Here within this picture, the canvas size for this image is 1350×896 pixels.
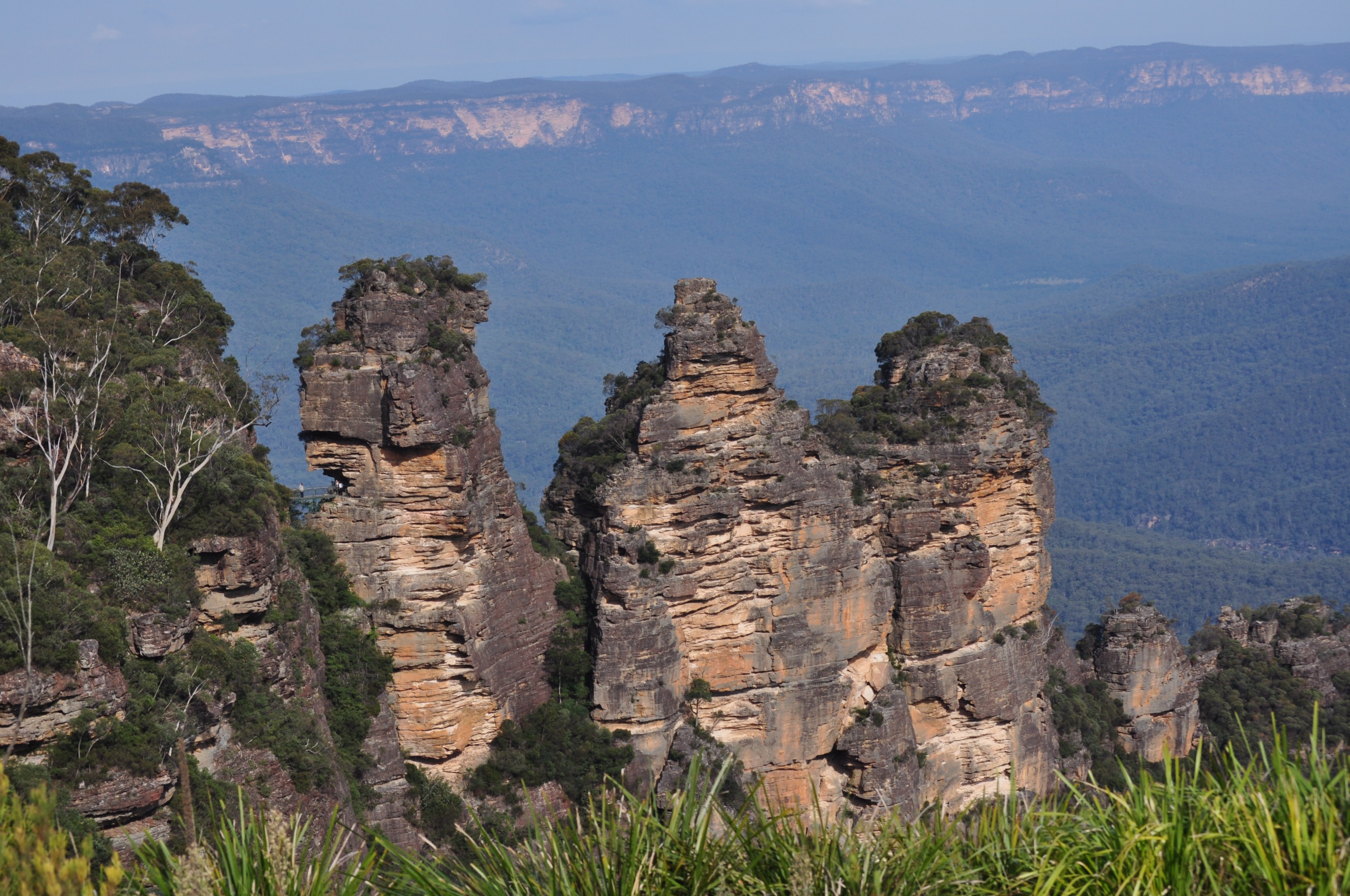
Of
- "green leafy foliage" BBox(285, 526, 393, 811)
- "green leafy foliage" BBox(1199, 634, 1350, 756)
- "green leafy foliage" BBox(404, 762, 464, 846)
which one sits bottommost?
"green leafy foliage" BBox(1199, 634, 1350, 756)

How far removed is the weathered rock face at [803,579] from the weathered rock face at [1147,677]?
11.9 metres

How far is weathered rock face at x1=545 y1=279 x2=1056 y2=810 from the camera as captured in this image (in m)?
41.9

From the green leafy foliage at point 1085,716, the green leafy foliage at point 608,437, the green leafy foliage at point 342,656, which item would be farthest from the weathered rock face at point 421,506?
the green leafy foliage at point 1085,716

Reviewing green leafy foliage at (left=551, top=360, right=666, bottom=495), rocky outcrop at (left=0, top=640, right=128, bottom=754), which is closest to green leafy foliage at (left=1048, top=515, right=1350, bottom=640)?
green leafy foliage at (left=551, top=360, right=666, bottom=495)

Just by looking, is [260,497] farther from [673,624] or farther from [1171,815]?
[1171,815]

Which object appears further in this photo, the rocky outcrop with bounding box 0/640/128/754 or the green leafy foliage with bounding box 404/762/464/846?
the green leafy foliage with bounding box 404/762/464/846

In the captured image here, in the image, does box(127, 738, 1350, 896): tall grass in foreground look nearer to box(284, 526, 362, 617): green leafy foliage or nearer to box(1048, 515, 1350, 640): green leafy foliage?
box(284, 526, 362, 617): green leafy foliage

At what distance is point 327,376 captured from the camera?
38469 mm

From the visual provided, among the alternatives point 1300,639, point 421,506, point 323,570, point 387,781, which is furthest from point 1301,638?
point 323,570

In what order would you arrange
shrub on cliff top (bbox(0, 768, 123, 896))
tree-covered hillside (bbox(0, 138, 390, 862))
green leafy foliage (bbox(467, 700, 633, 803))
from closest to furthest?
shrub on cliff top (bbox(0, 768, 123, 896)) → tree-covered hillside (bbox(0, 138, 390, 862)) → green leafy foliage (bbox(467, 700, 633, 803))

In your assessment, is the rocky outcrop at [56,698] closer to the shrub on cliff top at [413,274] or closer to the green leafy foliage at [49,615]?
the green leafy foliage at [49,615]

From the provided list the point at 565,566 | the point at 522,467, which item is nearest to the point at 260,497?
the point at 565,566

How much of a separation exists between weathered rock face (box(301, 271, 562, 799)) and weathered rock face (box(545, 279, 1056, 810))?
149 inches

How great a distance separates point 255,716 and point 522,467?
14792 cm
